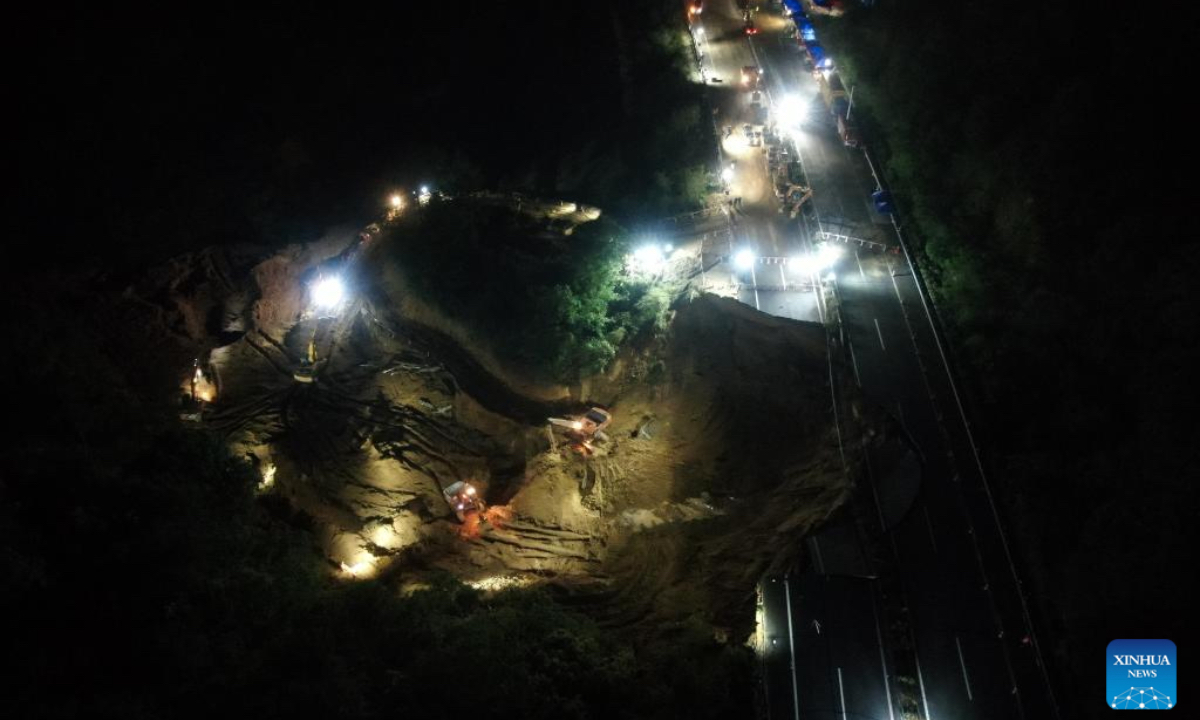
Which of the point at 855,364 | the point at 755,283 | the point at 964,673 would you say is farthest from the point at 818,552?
the point at 755,283

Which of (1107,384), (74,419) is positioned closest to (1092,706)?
(1107,384)

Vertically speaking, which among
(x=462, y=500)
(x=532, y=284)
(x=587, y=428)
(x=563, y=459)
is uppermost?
(x=532, y=284)

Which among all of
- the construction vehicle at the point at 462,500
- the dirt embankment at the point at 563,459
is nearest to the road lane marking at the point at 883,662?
the dirt embankment at the point at 563,459

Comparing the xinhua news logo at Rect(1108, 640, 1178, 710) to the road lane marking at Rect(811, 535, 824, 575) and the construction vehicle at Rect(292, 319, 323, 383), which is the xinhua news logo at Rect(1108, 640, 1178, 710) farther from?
the construction vehicle at Rect(292, 319, 323, 383)

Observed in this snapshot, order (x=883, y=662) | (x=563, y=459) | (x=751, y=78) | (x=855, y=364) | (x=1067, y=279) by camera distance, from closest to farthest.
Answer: (x=883, y=662) < (x=1067, y=279) < (x=855, y=364) < (x=563, y=459) < (x=751, y=78)

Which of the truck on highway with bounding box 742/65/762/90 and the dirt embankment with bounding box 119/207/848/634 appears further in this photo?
the truck on highway with bounding box 742/65/762/90

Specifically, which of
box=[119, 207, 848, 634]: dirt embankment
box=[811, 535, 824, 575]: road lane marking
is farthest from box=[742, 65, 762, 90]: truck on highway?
box=[811, 535, 824, 575]: road lane marking

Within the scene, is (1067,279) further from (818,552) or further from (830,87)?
(830,87)
